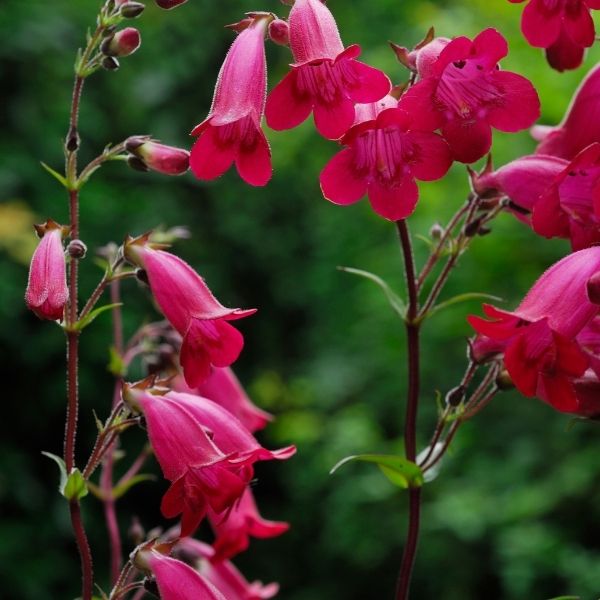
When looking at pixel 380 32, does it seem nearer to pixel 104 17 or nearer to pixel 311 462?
pixel 311 462

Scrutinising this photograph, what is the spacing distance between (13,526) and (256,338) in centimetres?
164

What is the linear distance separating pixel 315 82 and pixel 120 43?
0.86 ft

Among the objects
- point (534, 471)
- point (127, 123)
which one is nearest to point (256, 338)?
point (127, 123)

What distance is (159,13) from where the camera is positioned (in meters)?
5.28

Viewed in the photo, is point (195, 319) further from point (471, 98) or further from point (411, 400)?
point (471, 98)

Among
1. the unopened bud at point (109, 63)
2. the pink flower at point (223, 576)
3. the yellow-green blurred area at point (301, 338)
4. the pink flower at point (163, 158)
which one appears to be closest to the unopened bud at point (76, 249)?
the pink flower at point (163, 158)

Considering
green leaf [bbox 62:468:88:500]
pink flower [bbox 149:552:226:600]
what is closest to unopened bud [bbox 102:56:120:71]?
green leaf [bbox 62:468:88:500]

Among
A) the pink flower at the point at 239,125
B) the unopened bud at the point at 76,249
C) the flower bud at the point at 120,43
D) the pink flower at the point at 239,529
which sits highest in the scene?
the flower bud at the point at 120,43

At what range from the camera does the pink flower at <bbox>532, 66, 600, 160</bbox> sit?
1.35 meters

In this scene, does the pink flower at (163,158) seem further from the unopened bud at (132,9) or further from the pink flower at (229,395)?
the pink flower at (229,395)

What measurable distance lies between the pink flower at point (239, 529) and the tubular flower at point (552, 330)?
403 mm

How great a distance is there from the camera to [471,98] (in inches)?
50.3

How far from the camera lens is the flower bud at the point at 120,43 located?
52.6 inches

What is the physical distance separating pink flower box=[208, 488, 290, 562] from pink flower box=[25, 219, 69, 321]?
39 cm
